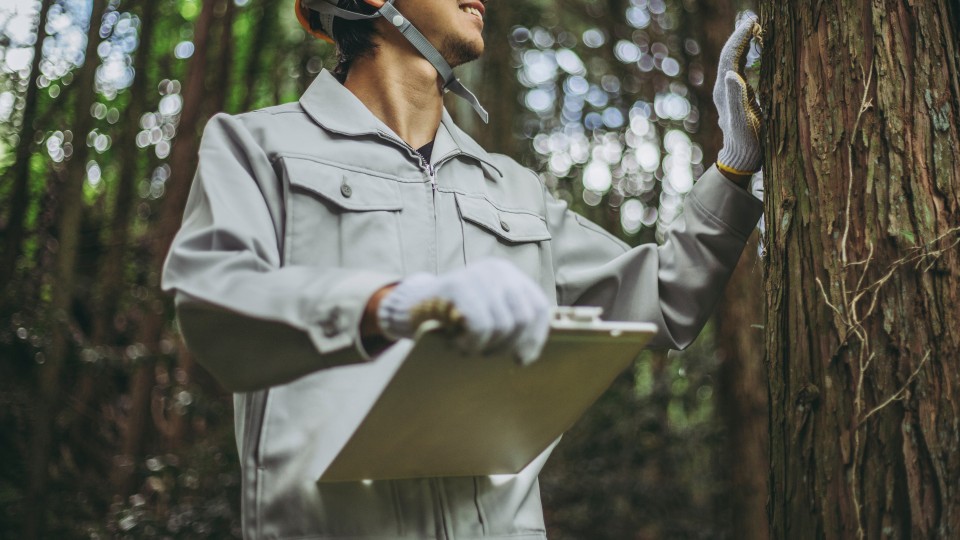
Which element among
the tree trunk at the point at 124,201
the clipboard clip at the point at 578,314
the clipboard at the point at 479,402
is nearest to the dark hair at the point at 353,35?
the clipboard at the point at 479,402

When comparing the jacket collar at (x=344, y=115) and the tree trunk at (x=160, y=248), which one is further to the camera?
the tree trunk at (x=160, y=248)

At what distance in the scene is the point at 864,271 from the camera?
1.73 metres

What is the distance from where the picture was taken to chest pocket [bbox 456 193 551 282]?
2.05m

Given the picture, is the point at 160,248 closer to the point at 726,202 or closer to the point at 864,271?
the point at 726,202

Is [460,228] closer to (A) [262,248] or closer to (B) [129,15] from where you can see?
(A) [262,248]

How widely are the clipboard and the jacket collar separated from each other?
74 cm

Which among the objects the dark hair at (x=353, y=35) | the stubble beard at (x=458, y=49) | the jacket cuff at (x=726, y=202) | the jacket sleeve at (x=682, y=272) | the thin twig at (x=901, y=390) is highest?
the dark hair at (x=353, y=35)

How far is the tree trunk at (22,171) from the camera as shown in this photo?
3992 millimetres

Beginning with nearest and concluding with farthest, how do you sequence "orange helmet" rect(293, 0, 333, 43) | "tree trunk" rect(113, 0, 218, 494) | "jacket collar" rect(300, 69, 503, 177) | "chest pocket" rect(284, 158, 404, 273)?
"chest pocket" rect(284, 158, 404, 273), "jacket collar" rect(300, 69, 503, 177), "orange helmet" rect(293, 0, 333, 43), "tree trunk" rect(113, 0, 218, 494)

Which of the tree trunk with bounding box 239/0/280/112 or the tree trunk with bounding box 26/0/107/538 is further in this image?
the tree trunk with bounding box 239/0/280/112

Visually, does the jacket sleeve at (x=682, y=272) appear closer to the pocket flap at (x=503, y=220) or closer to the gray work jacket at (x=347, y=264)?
the gray work jacket at (x=347, y=264)

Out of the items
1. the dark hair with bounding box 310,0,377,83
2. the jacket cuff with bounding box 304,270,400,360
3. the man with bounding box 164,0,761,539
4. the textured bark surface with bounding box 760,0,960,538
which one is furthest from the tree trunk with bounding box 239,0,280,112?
the jacket cuff with bounding box 304,270,400,360

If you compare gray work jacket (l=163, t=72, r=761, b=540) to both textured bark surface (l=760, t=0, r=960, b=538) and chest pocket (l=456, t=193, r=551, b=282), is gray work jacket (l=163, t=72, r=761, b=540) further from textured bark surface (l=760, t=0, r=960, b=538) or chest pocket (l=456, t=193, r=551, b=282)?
textured bark surface (l=760, t=0, r=960, b=538)

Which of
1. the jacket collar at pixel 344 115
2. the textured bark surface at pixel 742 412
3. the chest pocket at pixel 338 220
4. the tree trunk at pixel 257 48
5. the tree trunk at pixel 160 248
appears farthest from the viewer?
the tree trunk at pixel 257 48
